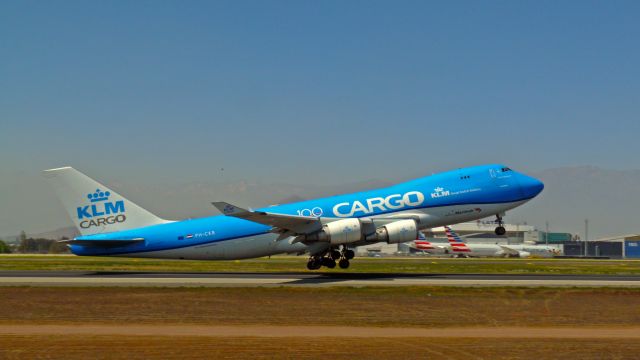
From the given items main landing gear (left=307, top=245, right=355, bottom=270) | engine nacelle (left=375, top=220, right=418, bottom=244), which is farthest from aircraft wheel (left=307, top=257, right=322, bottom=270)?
engine nacelle (left=375, top=220, right=418, bottom=244)

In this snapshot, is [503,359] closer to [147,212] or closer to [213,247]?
[213,247]

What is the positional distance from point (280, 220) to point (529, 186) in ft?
55.3

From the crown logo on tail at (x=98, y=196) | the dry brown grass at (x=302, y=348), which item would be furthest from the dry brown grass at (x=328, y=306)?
the crown logo on tail at (x=98, y=196)

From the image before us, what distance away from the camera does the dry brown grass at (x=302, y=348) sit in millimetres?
16078

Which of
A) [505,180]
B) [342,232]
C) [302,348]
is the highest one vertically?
[505,180]

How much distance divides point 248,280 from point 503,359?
21.7m

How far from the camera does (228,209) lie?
34844mm

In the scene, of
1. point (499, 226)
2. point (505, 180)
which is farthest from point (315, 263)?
point (505, 180)

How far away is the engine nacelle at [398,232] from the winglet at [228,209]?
8641 millimetres

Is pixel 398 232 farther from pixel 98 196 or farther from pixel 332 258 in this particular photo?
pixel 98 196

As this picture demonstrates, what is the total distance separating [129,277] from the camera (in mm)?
38406

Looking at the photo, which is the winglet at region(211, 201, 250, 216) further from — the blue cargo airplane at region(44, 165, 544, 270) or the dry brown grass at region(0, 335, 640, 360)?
the dry brown grass at region(0, 335, 640, 360)

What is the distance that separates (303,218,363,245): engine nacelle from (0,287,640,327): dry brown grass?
24.1 ft

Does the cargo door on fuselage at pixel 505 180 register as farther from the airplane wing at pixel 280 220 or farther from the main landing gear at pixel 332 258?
the airplane wing at pixel 280 220
